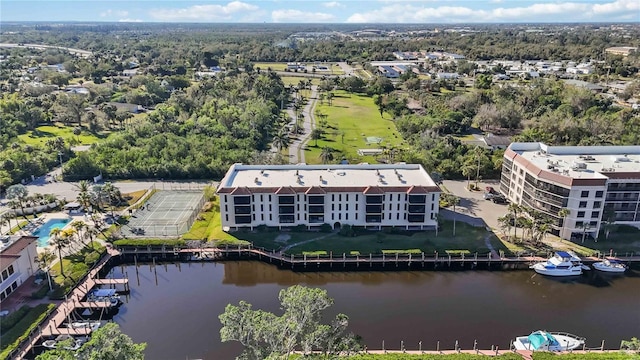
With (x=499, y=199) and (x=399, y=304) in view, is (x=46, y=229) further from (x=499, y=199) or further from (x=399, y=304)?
(x=499, y=199)

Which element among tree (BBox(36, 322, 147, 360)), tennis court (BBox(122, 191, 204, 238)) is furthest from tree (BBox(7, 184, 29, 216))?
tree (BBox(36, 322, 147, 360))

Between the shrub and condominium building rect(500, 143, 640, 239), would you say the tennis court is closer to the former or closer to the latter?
the shrub

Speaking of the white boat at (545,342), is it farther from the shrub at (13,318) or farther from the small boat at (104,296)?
the shrub at (13,318)

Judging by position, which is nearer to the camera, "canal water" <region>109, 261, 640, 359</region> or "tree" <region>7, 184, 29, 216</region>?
"canal water" <region>109, 261, 640, 359</region>

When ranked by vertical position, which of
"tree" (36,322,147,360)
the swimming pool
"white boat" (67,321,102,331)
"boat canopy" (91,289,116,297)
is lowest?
"white boat" (67,321,102,331)

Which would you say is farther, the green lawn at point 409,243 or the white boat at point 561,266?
the green lawn at point 409,243

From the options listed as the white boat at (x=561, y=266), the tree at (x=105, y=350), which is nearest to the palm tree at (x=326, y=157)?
the white boat at (x=561, y=266)
